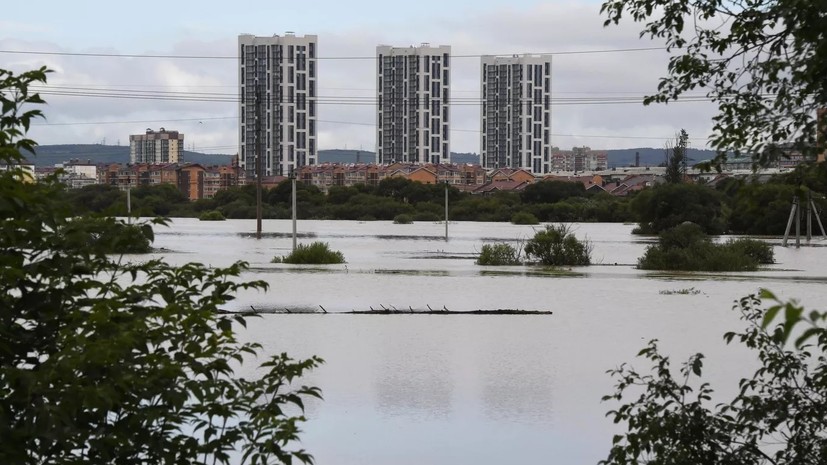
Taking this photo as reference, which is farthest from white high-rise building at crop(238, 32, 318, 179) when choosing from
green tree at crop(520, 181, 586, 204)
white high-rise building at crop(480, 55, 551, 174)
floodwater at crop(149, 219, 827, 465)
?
floodwater at crop(149, 219, 827, 465)

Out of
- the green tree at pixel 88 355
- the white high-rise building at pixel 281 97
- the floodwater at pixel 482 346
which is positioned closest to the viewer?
the green tree at pixel 88 355

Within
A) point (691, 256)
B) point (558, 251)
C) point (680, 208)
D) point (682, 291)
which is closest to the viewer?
point (682, 291)

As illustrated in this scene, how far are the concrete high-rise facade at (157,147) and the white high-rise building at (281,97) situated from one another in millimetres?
22744

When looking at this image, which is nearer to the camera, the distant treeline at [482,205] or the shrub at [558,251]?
the shrub at [558,251]

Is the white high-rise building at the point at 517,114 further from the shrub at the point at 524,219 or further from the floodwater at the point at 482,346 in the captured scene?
the floodwater at the point at 482,346

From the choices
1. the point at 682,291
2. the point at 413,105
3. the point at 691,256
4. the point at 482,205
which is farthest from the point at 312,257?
the point at 413,105

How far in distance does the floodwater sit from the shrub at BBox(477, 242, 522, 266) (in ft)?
3.41

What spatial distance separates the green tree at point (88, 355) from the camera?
9.77 ft

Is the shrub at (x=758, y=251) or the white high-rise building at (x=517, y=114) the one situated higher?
the white high-rise building at (x=517, y=114)

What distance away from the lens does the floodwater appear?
6891 millimetres

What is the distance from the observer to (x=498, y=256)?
2622 cm

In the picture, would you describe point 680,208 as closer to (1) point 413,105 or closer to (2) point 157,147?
(1) point 413,105

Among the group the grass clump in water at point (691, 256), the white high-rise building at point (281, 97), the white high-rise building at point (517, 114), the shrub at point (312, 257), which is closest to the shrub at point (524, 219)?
the grass clump in water at point (691, 256)

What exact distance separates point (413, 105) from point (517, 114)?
65.9 feet
